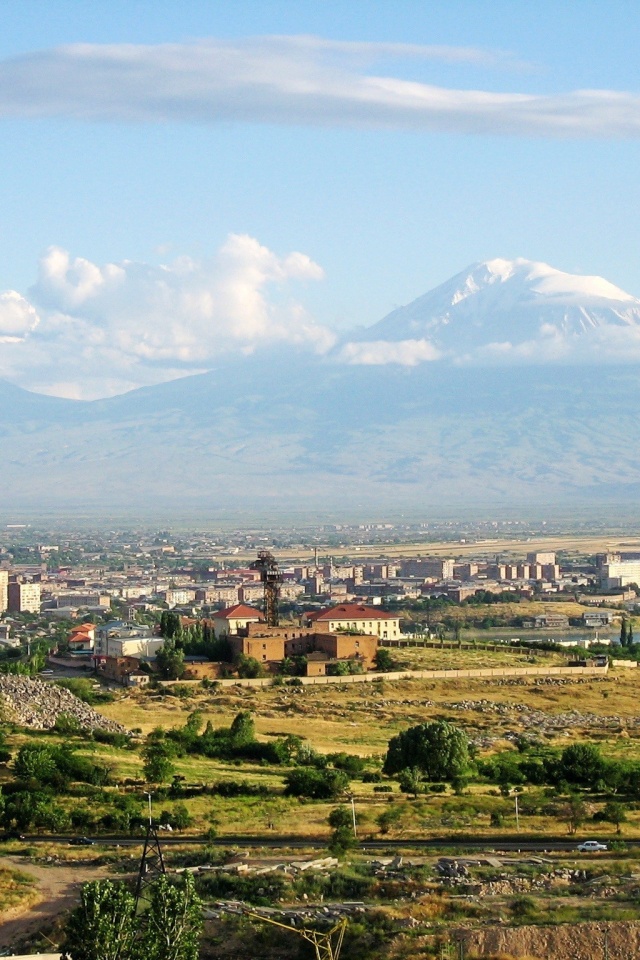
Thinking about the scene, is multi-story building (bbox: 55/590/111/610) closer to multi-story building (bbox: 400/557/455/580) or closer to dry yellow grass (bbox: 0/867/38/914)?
multi-story building (bbox: 400/557/455/580)

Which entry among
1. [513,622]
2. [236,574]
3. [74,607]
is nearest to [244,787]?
[513,622]

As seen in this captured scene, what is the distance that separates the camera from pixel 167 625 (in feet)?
258

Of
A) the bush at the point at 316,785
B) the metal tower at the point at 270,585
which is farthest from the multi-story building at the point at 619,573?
the bush at the point at 316,785

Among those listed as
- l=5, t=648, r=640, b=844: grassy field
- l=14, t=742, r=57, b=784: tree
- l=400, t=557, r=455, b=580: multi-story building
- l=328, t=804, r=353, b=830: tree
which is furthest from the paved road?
l=400, t=557, r=455, b=580: multi-story building

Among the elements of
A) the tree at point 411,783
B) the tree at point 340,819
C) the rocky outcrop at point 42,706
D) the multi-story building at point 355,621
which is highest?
the multi-story building at point 355,621

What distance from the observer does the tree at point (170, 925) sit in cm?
2039

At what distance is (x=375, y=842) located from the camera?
105 feet

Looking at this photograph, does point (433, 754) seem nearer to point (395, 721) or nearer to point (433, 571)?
point (395, 721)

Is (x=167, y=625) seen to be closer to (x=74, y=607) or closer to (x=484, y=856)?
(x=484, y=856)

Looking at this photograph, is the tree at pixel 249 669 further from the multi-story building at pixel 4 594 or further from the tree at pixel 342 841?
the multi-story building at pixel 4 594

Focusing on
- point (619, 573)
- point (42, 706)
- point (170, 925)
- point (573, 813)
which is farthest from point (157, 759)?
point (619, 573)

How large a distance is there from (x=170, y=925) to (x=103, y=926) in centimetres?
82

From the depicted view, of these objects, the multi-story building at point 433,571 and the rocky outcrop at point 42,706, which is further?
the multi-story building at point 433,571

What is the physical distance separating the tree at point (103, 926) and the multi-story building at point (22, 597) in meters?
142
